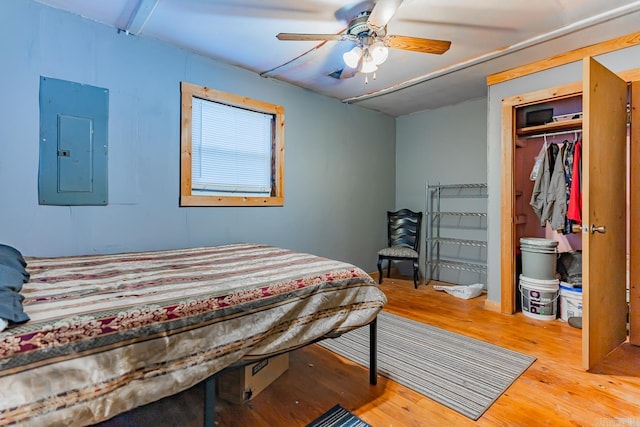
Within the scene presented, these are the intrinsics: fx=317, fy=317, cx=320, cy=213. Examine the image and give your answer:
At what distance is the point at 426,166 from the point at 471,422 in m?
3.68

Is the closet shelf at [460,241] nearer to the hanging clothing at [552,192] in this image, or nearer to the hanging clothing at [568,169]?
the hanging clothing at [552,192]

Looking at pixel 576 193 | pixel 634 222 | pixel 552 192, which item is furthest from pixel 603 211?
pixel 552 192

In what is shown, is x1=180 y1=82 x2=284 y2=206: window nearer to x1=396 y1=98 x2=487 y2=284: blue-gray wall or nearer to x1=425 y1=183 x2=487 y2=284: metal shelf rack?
x1=396 y1=98 x2=487 y2=284: blue-gray wall

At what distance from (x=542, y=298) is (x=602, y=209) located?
122 cm

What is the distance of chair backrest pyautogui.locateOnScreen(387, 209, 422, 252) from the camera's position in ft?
15.1

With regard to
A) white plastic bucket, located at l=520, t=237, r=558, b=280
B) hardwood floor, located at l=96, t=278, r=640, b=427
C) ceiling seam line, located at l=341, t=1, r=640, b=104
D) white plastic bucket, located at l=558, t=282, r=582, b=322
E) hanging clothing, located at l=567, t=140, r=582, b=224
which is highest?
ceiling seam line, located at l=341, t=1, r=640, b=104

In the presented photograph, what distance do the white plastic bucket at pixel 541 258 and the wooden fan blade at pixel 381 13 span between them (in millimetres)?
2511

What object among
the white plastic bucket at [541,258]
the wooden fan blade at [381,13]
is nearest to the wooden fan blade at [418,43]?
the wooden fan blade at [381,13]

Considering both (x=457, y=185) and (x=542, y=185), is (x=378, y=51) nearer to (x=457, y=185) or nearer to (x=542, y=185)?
(x=542, y=185)

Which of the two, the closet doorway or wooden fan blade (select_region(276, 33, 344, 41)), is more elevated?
wooden fan blade (select_region(276, 33, 344, 41))

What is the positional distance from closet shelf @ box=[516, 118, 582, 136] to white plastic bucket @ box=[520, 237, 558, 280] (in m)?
1.13

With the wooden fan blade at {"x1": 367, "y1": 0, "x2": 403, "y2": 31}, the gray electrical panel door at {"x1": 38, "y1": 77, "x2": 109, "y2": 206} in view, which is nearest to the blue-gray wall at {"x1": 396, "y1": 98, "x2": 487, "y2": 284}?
the wooden fan blade at {"x1": 367, "y1": 0, "x2": 403, "y2": 31}

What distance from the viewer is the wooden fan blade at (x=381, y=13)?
73.0 inches

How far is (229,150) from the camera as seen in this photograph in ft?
10.7
